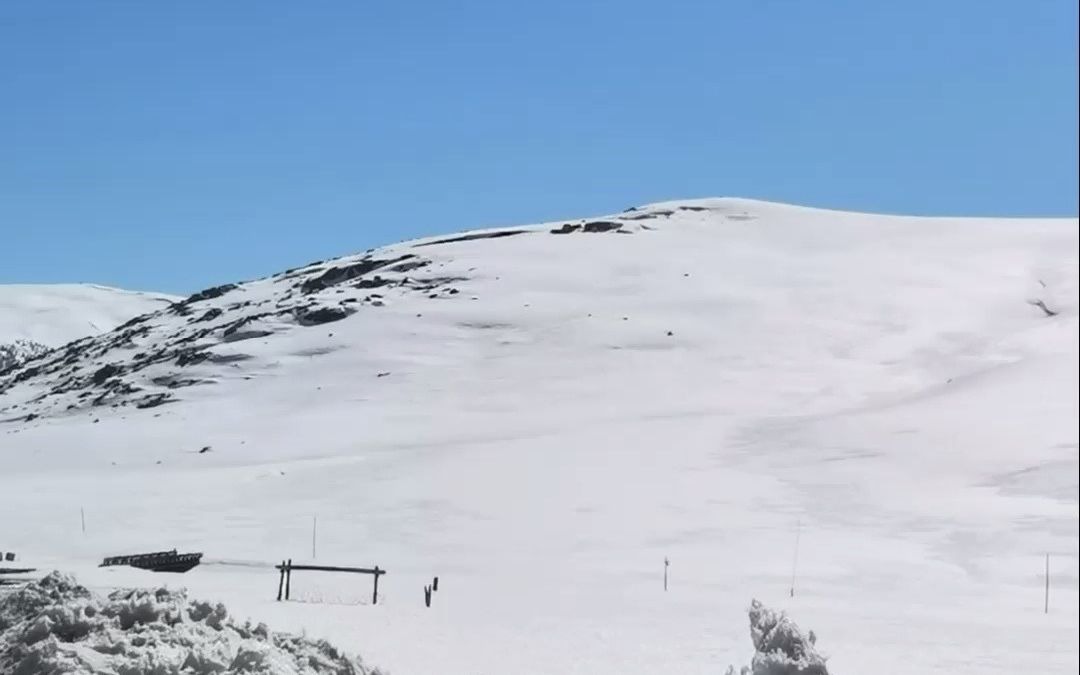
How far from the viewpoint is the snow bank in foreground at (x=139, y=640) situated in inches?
396

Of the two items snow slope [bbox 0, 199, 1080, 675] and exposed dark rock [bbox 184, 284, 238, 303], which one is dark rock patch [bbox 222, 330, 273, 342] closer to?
snow slope [bbox 0, 199, 1080, 675]

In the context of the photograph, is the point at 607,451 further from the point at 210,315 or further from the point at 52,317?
the point at 52,317

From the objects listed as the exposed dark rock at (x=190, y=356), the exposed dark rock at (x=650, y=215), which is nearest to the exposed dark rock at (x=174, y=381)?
the exposed dark rock at (x=190, y=356)

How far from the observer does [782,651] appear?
11.1m

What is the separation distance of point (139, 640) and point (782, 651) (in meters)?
6.31

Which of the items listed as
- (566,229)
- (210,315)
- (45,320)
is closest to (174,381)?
(210,315)

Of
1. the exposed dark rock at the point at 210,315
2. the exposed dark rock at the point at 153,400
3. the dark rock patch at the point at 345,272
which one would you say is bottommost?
the exposed dark rock at the point at 153,400

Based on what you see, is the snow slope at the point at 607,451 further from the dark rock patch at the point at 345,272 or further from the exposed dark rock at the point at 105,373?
the dark rock patch at the point at 345,272

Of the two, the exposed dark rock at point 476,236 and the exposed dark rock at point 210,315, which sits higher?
the exposed dark rock at point 476,236

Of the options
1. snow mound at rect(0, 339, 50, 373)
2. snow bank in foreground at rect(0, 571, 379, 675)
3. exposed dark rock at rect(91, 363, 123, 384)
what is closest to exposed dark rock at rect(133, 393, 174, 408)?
exposed dark rock at rect(91, 363, 123, 384)

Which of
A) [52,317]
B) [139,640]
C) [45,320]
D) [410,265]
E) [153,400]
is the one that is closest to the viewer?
[139,640]

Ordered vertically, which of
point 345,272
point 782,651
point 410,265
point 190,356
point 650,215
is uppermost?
point 650,215

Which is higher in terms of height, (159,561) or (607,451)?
(607,451)

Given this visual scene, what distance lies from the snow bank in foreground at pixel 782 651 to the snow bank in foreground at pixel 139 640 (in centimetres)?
415
